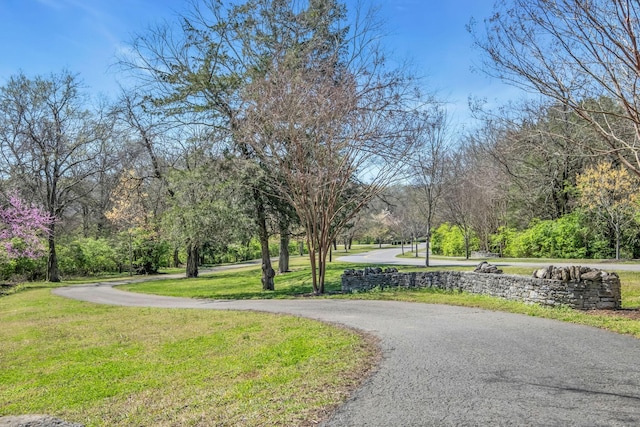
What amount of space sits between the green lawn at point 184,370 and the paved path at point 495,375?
471 mm

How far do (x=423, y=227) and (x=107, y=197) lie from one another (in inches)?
1127

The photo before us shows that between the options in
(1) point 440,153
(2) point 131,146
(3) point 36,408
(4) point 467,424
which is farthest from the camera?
(2) point 131,146

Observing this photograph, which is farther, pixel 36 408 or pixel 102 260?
pixel 102 260

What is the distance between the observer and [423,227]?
42312mm

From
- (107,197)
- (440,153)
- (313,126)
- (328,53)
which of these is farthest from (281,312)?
(107,197)

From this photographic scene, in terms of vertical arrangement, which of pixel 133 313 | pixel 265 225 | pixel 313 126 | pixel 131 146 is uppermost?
pixel 131 146

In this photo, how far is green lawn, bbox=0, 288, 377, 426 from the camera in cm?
437

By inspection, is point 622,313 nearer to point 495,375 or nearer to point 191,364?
point 495,375

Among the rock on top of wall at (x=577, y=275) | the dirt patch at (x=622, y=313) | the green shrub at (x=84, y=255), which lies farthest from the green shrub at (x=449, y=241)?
the green shrub at (x=84, y=255)

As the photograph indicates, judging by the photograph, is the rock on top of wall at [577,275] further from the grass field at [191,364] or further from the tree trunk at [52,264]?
the tree trunk at [52,264]

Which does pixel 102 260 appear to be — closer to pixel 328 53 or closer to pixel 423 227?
pixel 328 53

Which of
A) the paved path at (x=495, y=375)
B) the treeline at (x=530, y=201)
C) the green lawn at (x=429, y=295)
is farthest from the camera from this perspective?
the treeline at (x=530, y=201)

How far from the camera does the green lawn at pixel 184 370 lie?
437 centimetres

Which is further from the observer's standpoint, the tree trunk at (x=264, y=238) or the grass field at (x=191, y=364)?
the tree trunk at (x=264, y=238)
